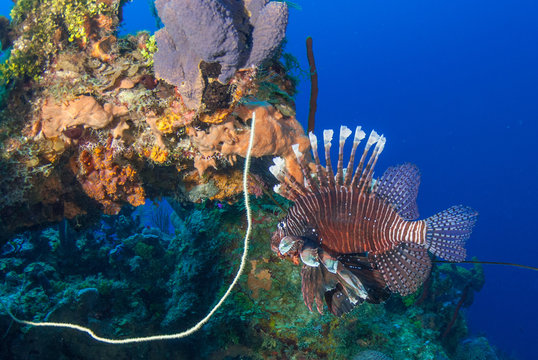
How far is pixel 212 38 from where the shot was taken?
2.19 m

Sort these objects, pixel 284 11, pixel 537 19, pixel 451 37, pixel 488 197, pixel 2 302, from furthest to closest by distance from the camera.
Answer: pixel 451 37
pixel 537 19
pixel 488 197
pixel 2 302
pixel 284 11

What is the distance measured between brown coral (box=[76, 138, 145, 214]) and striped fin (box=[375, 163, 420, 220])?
2734mm

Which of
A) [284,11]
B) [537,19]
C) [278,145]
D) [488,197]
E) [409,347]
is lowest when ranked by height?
[409,347]

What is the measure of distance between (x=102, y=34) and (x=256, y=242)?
3331mm

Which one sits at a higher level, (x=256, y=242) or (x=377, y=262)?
(x=256, y=242)

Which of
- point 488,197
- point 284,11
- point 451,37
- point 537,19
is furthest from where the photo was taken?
point 451,37

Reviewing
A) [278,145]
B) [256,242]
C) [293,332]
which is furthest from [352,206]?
[293,332]

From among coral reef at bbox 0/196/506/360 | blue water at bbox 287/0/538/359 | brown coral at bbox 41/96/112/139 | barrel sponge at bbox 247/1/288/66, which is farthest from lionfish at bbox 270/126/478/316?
blue water at bbox 287/0/538/359

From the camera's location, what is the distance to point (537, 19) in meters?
83.0

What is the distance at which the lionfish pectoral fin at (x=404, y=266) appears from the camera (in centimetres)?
285

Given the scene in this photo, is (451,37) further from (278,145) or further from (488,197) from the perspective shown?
(278,145)

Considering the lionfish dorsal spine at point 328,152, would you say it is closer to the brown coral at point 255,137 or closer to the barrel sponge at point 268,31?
the brown coral at point 255,137

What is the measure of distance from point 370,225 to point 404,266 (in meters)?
0.56

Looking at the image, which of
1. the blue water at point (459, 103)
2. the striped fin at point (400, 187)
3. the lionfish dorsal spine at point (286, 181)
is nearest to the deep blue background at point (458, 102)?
the blue water at point (459, 103)
